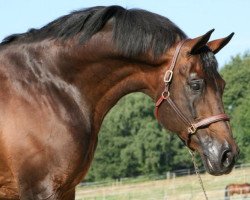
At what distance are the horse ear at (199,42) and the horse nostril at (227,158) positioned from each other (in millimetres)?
895

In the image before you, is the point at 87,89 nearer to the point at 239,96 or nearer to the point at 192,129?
the point at 192,129

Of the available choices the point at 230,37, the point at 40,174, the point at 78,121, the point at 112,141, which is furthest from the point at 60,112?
the point at 112,141

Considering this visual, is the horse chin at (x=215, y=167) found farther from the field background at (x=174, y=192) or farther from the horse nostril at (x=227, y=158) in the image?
the field background at (x=174, y=192)

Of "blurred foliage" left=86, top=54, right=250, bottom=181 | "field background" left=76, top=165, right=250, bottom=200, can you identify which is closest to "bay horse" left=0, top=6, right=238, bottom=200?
"field background" left=76, top=165, right=250, bottom=200

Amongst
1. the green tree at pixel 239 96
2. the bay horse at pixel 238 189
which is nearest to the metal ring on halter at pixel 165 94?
the bay horse at pixel 238 189

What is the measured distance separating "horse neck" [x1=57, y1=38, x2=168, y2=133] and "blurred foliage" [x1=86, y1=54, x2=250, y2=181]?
4777 centimetres

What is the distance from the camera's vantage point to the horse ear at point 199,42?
13.5 feet

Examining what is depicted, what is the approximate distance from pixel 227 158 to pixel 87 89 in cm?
142

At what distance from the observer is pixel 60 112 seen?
4.30 metres

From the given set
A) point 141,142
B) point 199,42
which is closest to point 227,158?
point 199,42

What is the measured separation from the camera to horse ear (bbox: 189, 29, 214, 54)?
411 cm

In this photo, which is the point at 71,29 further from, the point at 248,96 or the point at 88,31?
the point at 248,96

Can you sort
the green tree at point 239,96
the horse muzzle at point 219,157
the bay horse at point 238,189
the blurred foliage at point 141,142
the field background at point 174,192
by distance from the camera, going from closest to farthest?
1. the horse muzzle at point 219,157
2. the bay horse at point 238,189
3. the field background at point 174,192
4. the green tree at point 239,96
5. the blurred foliage at point 141,142

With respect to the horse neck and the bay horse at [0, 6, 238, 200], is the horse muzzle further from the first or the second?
the horse neck
